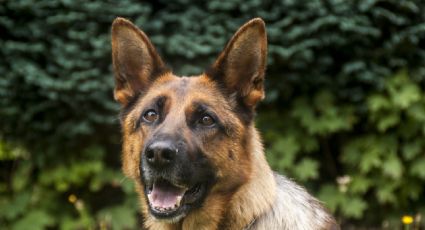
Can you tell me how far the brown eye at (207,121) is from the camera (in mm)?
3668

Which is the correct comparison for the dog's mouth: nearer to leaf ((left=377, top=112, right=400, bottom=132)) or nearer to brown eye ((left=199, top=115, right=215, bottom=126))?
brown eye ((left=199, top=115, right=215, bottom=126))

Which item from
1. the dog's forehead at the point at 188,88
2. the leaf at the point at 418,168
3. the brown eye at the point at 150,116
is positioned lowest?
the leaf at the point at 418,168

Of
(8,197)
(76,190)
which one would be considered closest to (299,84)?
(76,190)

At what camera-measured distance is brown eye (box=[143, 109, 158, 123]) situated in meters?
3.75

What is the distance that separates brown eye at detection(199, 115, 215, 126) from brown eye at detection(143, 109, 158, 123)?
296 millimetres

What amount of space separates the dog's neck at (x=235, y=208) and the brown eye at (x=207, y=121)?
39 cm

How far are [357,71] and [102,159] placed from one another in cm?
284

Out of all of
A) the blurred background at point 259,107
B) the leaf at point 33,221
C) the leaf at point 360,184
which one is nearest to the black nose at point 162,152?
the blurred background at point 259,107

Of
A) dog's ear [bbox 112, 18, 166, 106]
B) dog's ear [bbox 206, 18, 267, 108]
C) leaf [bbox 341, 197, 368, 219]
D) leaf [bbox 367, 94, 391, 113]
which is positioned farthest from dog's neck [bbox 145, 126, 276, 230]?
leaf [bbox 341, 197, 368, 219]

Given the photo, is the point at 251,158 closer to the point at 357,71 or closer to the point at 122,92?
the point at 122,92

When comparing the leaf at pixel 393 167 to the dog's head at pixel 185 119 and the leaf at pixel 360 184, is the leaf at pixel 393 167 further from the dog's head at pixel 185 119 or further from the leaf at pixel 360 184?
the dog's head at pixel 185 119

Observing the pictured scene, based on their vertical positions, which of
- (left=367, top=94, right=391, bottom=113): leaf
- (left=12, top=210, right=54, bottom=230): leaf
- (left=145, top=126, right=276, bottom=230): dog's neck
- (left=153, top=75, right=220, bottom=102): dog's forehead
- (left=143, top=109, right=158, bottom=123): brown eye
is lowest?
(left=12, top=210, right=54, bottom=230): leaf

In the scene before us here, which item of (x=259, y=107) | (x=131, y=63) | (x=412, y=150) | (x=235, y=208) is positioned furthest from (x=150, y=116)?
(x=412, y=150)

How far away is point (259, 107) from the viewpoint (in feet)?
22.0
